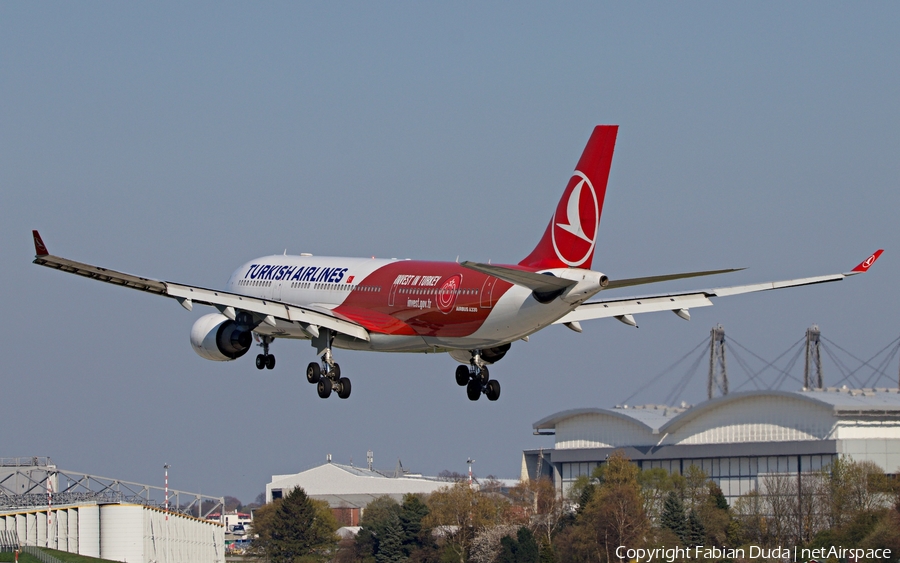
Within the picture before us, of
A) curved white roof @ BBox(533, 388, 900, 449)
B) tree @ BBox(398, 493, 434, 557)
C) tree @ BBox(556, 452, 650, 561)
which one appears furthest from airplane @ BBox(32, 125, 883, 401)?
curved white roof @ BBox(533, 388, 900, 449)

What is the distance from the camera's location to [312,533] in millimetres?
156375

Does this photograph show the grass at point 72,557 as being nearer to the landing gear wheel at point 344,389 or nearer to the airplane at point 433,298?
the airplane at point 433,298

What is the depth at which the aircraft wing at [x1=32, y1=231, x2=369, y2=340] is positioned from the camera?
4975cm

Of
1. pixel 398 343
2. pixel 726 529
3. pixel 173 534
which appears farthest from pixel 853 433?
pixel 398 343

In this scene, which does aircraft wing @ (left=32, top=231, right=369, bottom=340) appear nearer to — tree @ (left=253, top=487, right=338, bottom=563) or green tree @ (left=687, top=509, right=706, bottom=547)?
green tree @ (left=687, top=509, right=706, bottom=547)

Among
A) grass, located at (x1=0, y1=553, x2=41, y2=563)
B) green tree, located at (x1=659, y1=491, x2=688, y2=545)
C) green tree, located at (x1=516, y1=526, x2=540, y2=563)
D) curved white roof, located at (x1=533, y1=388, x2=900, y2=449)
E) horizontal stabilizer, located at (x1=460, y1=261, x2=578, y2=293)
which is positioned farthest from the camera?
curved white roof, located at (x1=533, y1=388, x2=900, y2=449)

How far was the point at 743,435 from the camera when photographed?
172500mm

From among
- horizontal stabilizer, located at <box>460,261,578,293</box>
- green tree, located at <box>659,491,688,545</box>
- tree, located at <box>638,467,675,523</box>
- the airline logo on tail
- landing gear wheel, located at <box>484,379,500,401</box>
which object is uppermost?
the airline logo on tail

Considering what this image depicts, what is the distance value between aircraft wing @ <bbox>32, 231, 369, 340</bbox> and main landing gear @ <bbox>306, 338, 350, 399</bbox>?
151cm

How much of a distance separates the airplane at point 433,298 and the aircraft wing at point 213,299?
5 centimetres

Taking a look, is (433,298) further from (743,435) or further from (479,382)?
(743,435)

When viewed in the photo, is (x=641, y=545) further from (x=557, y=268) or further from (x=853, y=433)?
(x=557, y=268)

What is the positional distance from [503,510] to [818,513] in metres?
34.3

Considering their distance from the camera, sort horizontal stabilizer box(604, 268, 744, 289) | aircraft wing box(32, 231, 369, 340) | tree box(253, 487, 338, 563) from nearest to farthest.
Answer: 1. horizontal stabilizer box(604, 268, 744, 289)
2. aircraft wing box(32, 231, 369, 340)
3. tree box(253, 487, 338, 563)
